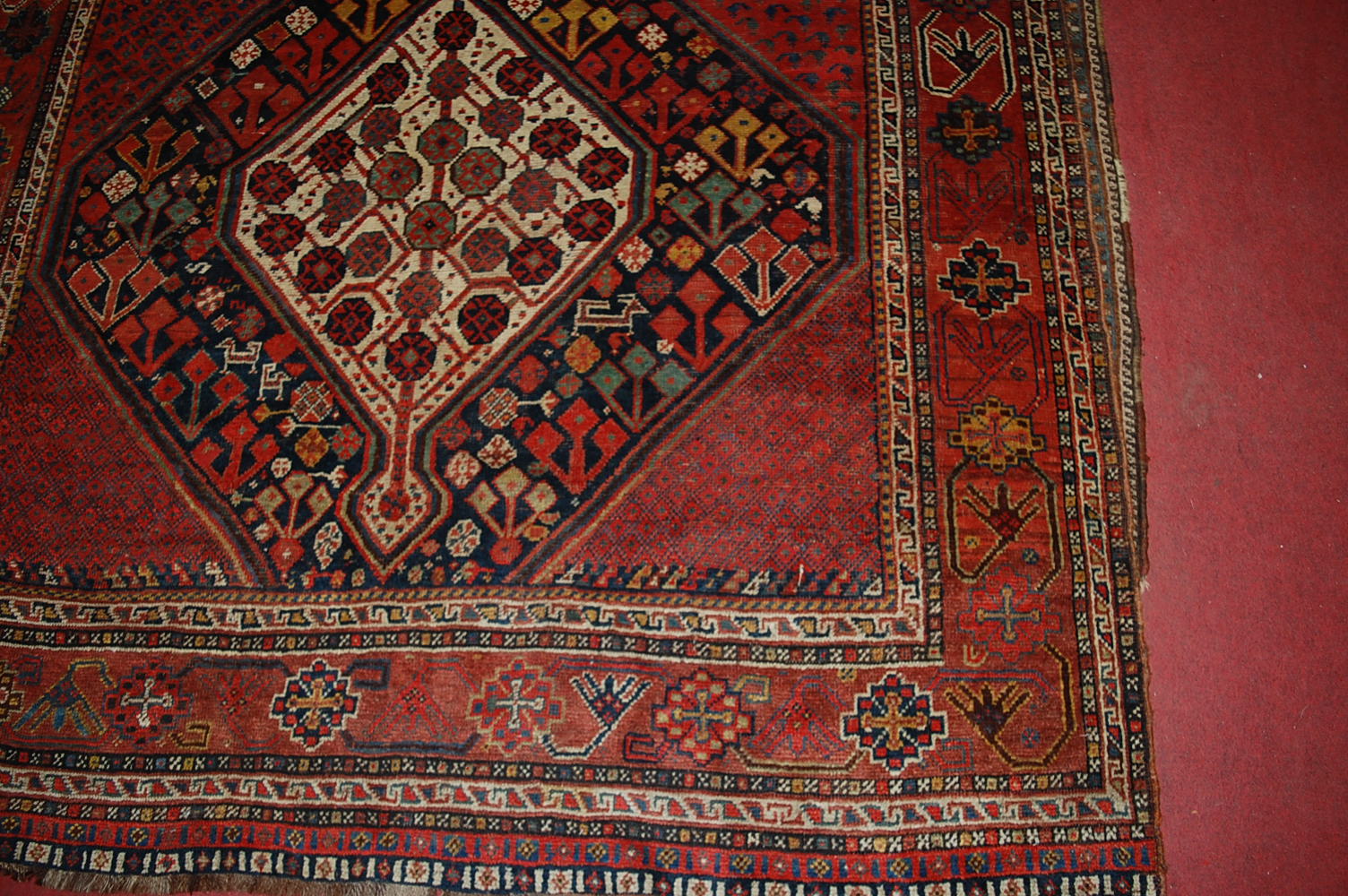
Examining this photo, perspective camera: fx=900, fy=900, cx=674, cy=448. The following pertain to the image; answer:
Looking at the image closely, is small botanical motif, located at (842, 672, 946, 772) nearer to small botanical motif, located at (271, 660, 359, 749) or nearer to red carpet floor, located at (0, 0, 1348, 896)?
red carpet floor, located at (0, 0, 1348, 896)

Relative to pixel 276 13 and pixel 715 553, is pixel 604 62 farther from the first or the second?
pixel 715 553

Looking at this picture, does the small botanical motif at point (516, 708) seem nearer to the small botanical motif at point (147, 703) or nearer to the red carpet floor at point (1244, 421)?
the small botanical motif at point (147, 703)

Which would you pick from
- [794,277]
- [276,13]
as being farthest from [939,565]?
[276,13]

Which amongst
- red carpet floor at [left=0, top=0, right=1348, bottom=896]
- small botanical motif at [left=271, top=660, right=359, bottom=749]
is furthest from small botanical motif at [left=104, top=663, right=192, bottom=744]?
red carpet floor at [left=0, top=0, right=1348, bottom=896]

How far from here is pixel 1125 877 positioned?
1.73m

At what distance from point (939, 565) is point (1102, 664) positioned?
375mm

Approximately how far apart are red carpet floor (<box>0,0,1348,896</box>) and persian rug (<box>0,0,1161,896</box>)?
134mm

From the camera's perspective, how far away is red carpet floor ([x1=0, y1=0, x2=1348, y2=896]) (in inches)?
72.2

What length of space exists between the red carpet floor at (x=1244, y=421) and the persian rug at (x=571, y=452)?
0.13 meters

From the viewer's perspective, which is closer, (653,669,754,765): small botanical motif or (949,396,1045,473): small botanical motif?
(653,669,754,765): small botanical motif

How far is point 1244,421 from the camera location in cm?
206

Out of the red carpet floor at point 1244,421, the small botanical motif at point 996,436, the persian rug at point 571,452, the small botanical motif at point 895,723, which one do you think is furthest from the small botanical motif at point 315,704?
the small botanical motif at point 996,436

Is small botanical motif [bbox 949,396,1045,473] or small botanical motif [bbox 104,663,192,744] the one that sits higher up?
small botanical motif [bbox 949,396,1045,473]

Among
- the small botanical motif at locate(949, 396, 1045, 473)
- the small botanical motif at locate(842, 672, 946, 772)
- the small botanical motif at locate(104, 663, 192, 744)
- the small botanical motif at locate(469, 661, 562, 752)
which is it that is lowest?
the small botanical motif at locate(842, 672, 946, 772)
